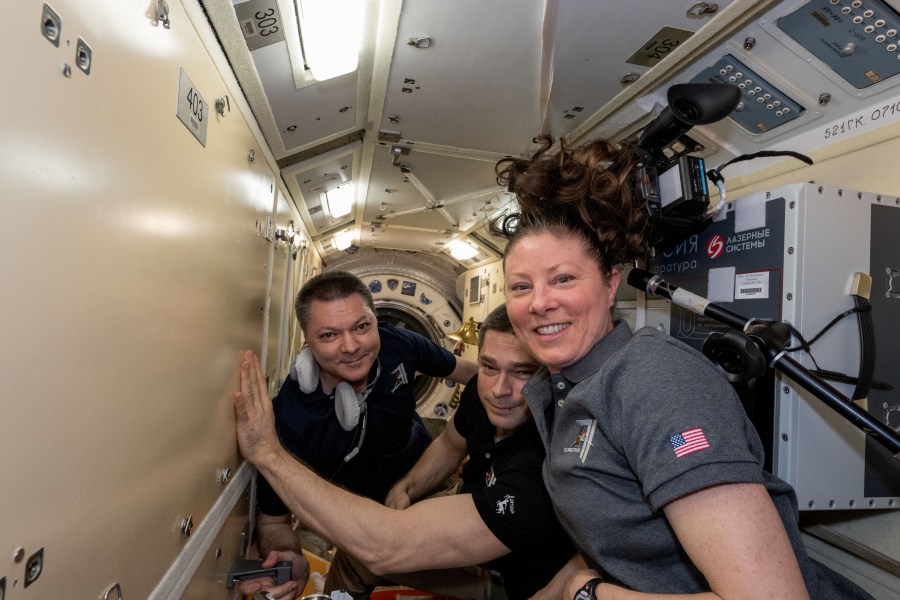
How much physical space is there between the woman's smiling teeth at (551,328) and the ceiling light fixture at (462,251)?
473 centimetres

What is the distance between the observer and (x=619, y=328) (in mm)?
1494

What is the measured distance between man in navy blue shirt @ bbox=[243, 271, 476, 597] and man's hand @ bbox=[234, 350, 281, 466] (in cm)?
32

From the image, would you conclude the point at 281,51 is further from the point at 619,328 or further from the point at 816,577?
the point at 816,577

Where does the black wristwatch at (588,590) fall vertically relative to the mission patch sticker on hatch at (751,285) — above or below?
below

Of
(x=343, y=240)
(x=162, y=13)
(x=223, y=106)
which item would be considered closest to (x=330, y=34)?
(x=223, y=106)

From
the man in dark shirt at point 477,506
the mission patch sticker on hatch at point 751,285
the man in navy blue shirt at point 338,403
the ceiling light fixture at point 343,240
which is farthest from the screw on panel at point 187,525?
the ceiling light fixture at point 343,240

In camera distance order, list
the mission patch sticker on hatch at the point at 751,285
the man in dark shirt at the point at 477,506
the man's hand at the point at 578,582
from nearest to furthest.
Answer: the man's hand at the point at 578,582 < the man in dark shirt at the point at 477,506 < the mission patch sticker on hatch at the point at 751,285

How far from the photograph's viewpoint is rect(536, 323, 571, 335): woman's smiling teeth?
4.80 ft

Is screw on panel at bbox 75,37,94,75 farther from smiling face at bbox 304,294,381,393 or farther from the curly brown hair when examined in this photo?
smiling face at bbox 304,294,381,393

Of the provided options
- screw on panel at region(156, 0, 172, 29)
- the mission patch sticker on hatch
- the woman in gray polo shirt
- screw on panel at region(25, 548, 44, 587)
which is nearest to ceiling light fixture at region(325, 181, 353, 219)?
the woman in gray polo shirt

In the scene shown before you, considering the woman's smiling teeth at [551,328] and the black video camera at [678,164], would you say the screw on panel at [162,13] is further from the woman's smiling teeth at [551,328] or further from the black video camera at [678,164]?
the black video camera at [678,164]

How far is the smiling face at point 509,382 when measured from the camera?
6.59 feet

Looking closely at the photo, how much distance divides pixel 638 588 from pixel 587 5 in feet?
6.18

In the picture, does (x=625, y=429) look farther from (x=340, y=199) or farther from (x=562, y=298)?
(x=340, y=199)
